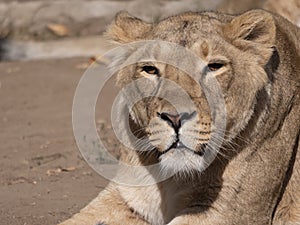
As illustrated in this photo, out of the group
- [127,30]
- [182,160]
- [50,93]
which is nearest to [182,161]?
[182,160]

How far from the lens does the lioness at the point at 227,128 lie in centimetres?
431

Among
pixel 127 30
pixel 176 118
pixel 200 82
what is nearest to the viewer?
pixel 176 118

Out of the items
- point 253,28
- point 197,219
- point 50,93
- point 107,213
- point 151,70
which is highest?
point 253,28

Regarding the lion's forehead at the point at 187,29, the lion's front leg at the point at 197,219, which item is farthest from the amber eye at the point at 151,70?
the lion's front leg at the point at 197,219

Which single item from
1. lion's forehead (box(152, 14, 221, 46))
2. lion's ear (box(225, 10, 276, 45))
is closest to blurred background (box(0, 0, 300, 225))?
lion's forehead (box(152, 14, 221, 46))

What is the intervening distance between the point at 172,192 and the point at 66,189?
1.26 metres

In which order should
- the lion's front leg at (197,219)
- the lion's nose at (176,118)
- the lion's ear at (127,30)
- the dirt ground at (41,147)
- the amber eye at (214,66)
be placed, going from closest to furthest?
the lion's nose at (176,118) → the amber eye at (214,66) → the lion's front leg at (197,219) → the lion's ear at (127,30) → the dirt ground at (41,147)

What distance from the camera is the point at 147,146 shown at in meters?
4.52

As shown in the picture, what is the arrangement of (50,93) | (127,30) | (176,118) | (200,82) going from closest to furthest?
(176,118)
(200,82)
(127,30)
(50,93)

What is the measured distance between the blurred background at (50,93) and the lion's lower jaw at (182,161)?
0.89m

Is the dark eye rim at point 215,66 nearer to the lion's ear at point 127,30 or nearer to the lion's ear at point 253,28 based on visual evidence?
the lion's ear at point 253,28

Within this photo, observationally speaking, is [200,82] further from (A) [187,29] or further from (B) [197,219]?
(B) [197,219]

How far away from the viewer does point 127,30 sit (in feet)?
16.0

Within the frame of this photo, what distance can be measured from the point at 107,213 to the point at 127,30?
0.96 m
